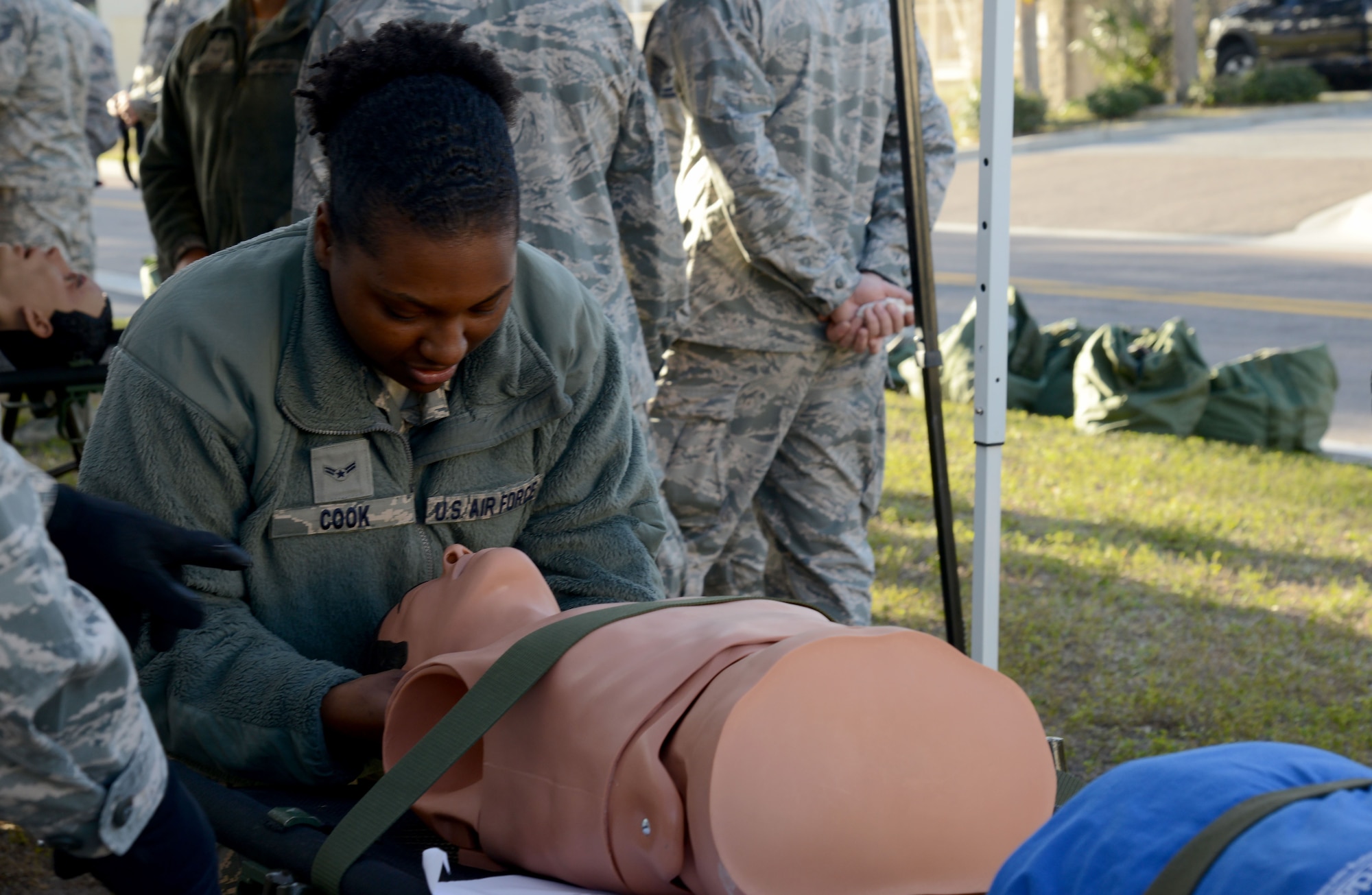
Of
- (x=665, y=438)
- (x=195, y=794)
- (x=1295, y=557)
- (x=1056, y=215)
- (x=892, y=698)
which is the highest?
(x=892, y=698)

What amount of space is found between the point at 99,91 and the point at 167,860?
533 cm

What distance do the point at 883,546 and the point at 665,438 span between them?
60.9 inches

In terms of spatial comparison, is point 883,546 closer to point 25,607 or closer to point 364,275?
point 364,275

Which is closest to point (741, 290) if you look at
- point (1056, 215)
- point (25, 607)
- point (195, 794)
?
point (195, 794)

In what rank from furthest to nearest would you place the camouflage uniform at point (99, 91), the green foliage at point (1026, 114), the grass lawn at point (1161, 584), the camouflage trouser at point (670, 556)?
the green foliage at point (1026, 114)
the camouflage uniform at point (99, 91)
the grass lawn at point (1161, 584)
the camouflage trouser at point (670, 556)

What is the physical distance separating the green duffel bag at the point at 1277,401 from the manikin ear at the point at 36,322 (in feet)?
15.2

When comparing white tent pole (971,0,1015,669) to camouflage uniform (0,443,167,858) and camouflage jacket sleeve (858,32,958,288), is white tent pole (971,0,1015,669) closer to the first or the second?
camouflage jacket sleeve (858,32,958,288)

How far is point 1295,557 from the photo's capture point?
4.67 metres

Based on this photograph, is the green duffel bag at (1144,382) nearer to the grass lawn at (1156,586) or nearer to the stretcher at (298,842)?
the grass lawn at (1156,586)

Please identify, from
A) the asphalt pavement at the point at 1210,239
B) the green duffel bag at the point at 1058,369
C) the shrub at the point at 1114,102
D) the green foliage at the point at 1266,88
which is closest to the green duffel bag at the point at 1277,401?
the asphalt pavement at the point at 1210,239

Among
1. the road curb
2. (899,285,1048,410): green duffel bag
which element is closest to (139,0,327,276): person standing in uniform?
(899,285,1048,410): green duffel bag

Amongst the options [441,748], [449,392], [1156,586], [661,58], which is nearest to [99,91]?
[661,58]

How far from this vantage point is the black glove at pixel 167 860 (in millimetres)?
1143

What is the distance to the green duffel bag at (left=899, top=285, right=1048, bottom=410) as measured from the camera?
652 centimetres
